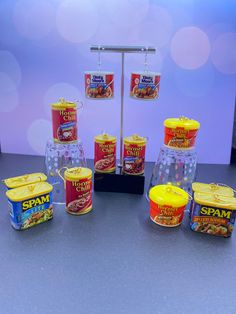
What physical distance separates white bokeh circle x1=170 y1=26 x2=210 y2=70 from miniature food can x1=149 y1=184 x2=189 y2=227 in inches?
25.4

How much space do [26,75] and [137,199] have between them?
2.58 feet

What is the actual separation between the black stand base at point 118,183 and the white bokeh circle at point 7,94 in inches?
24.3

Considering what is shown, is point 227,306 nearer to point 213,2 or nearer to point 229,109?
point 229,109

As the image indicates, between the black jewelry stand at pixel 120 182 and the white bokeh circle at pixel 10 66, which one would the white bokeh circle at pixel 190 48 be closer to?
the black jewelry stand at pixel 120 182

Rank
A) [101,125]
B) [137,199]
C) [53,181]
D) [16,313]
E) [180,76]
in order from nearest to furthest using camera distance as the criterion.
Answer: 1. [16,313]
2. [137,199]
3. [53,181]
4. [180,76]
5. [101,125]

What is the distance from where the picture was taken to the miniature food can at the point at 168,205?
80cm

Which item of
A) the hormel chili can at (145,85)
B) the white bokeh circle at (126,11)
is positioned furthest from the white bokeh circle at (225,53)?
the hormel chili can at (145,85)

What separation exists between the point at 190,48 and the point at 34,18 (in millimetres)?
697

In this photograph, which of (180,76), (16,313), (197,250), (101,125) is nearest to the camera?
(16,313)

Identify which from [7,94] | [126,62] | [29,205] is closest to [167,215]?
[29,205]

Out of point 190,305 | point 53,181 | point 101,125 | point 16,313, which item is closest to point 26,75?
point 101,125

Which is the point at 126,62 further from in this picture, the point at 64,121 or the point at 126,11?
the point at 64,121

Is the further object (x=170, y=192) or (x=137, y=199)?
(x=137, y=199)

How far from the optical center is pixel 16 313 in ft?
1.77
